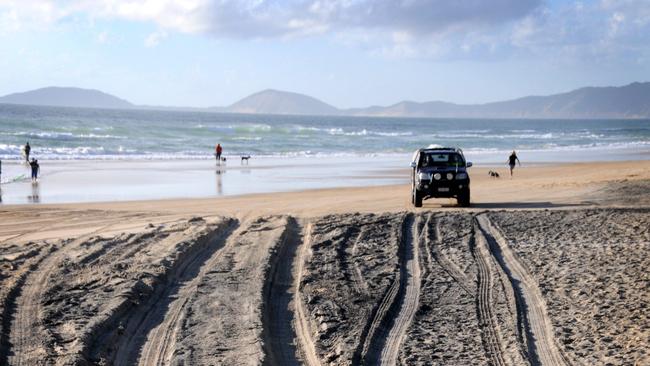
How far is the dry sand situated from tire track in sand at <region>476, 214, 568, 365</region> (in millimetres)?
29

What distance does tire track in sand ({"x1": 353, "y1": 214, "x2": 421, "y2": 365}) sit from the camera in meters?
7.45

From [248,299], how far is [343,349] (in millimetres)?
2035

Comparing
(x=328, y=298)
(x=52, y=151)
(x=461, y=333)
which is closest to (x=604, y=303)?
(x=461, y=333)

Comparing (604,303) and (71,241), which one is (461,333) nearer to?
(604,303)

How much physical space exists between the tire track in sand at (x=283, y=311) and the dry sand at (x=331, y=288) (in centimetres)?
3

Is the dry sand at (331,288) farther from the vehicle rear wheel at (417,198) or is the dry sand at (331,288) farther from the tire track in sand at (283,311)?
the vehicle rear wheel at (417,198)

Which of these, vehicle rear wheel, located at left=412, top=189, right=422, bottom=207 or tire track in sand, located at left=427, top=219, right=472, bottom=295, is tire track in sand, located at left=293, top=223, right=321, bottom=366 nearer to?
tire track in sand, located at left=427, top=219, right=472, bottom=295

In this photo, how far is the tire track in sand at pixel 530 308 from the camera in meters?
7.55

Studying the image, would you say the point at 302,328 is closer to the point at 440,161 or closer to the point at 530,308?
the point at 530,308

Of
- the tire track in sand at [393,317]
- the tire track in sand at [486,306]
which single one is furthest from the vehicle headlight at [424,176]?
the tire track in sand at [393,317]

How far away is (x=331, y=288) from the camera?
9984 mm

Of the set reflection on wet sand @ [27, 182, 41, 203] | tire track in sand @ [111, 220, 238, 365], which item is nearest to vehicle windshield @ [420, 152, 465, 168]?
tire track in sand @ [111, 220, 238, 365]

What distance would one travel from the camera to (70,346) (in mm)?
7297

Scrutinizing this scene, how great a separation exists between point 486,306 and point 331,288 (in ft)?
6.39
